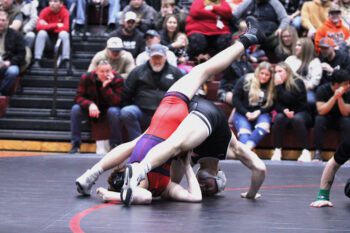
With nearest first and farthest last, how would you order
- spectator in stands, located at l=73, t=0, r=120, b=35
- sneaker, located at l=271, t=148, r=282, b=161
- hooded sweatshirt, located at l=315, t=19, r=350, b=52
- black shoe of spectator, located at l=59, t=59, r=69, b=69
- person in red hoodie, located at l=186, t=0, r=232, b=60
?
sneaker, located at l=271, t=148, r=282, b=161 < hooded sweatshirt, located at l=315, t=19, r=350, b=52 < person in red hoodie, located at l=186, t=0, r=232, b=60 < black shoe of spectator, located at l=59, t=59, r=69, b=69 < spectator in stands, located at l=73, t=0, r=120, b=35

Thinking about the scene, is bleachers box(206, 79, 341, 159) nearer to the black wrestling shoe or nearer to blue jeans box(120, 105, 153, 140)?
blue jeans box(120, 105, 153, 140)

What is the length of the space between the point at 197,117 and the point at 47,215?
4.65 ft

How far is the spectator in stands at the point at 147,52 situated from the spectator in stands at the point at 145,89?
47 cm

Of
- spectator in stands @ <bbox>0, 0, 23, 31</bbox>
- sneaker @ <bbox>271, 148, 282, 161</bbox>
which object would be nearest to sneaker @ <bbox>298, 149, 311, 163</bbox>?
sneaker @ <bbox>271, 148, 282, 161</bbox>

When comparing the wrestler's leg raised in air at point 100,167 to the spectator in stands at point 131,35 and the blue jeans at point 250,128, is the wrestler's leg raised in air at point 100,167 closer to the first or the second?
the blue jeans at point 250,128

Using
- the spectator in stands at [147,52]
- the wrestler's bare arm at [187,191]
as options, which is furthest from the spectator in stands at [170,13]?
the wrestler's bare arm at [187,191]

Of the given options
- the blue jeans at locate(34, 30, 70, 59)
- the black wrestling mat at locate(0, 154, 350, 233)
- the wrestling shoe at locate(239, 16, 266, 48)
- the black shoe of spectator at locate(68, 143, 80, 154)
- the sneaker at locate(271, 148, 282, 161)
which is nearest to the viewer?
the black wrestling mat at locate(0, 154, 350, 233)

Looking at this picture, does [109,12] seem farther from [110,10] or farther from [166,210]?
[166,210]

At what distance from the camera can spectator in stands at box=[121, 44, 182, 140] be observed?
11188 mm

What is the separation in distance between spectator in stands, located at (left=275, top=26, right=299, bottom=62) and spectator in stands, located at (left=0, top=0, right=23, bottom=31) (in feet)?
12.3

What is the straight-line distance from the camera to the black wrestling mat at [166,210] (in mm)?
5836

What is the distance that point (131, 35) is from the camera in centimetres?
1257

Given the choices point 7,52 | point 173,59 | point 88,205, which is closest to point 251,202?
point 88,205

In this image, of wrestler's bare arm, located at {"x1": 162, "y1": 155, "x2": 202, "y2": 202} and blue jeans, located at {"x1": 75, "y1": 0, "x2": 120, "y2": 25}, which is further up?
blue jeans, located at {"x1": 75, "y1": 0, "x2": 120, "y2": 25}
